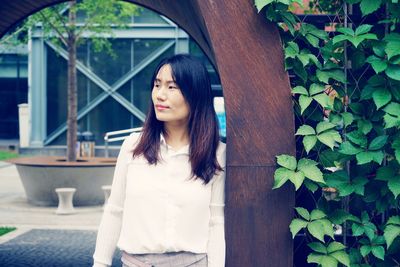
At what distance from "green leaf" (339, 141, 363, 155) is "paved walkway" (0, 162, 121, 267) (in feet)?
13.2

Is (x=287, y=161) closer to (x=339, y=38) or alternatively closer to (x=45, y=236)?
(x=339, y=38)

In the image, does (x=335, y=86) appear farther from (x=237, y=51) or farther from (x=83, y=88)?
(x=83, y=88)

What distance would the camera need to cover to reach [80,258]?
6.84 metres

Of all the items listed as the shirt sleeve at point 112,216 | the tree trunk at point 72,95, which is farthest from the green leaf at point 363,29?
the tree trunk at point 72,95

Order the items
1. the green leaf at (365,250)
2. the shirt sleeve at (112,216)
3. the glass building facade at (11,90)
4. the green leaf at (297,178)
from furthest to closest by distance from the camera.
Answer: the glass building facade at (11,90) < the green leaf at (365,250) < the green leaf at (297,178) < the shirt sleeve at (112,216)

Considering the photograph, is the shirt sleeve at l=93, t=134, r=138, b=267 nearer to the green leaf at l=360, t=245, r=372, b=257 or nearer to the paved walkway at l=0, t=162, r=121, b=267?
the green leaf at l=360, t=245, r=372, b=257

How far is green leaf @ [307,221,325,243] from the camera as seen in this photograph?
9.93ft

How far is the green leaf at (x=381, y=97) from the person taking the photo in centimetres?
302

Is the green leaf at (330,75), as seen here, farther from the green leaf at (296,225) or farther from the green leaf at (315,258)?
the green leaf at (315,258)

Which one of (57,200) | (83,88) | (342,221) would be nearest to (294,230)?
(342,221)

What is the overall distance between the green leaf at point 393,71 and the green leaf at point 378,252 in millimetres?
873

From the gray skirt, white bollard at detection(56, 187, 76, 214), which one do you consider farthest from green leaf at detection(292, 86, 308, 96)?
white bollard at detection(56, 187, 76, 214)

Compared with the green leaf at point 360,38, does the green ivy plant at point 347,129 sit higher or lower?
lower

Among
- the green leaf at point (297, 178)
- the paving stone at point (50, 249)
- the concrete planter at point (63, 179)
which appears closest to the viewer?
the green leaf at point (297, 178)
